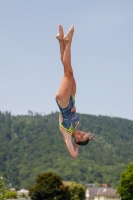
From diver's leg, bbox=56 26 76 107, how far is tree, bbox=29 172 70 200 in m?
79.7

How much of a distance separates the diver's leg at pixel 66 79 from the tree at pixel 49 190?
79.7m

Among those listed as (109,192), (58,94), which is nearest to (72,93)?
(58,94)

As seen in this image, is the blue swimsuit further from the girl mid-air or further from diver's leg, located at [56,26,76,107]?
diver's leg, located at [56,26,76,107]

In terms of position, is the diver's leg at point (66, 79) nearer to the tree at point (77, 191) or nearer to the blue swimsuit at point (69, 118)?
the blue swimsuit at point (69, 118)

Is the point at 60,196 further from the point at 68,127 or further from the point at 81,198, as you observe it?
the point at 68,127

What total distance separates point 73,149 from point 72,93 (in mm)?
1145

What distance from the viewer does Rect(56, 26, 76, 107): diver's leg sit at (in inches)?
496

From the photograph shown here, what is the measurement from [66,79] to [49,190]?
80.0 metres

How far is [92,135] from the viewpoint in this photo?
509 inches

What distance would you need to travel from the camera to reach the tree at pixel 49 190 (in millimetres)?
91625

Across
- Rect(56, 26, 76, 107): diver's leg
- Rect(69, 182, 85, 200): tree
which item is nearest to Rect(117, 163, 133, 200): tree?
Rect(69, 182, 85, 200): tree

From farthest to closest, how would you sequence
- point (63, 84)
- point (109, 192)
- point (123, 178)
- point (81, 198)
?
point (109, 192), point (81, 198), point (123, 178), point (63, 84)

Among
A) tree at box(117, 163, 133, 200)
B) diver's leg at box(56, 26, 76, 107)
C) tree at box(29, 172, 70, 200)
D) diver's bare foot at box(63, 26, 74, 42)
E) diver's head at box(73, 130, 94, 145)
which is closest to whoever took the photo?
diver's leg at box(56, 26, 76, 107)

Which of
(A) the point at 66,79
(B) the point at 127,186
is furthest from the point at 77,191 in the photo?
(A) the point at 66,79
